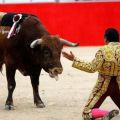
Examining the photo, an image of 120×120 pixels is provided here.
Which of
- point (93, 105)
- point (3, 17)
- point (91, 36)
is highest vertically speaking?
point (3, 17)

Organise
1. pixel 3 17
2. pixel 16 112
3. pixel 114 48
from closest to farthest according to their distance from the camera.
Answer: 1. pixel 114 48
2. pixel 16 112
3. pixel 3 17

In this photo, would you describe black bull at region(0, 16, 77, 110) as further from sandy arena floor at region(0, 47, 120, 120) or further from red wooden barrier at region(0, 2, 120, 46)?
red wooden barrier at region(0, 2, 120, 46)

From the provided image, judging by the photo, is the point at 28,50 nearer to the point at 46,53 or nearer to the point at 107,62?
the point at 46,53

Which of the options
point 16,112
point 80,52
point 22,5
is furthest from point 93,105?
point 22,5

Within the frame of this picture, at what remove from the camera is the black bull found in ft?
27.6

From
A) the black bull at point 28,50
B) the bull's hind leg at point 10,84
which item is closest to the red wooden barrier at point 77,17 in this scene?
the black bull at point 28,50

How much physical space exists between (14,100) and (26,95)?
18.9 inches

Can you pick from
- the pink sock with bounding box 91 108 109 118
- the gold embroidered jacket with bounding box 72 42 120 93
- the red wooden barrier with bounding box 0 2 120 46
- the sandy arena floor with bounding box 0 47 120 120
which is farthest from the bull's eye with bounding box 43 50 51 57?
the red wooden barrier with bounding box 0 2 120 46

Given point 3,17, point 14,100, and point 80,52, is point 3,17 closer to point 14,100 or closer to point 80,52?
point 14,100

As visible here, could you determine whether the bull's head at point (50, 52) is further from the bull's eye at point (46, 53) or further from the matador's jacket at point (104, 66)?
the matador's jacket at point (104, 66)

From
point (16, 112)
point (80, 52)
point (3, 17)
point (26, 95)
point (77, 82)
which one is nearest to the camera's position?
point (16, 112)

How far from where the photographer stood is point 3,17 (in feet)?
30.0

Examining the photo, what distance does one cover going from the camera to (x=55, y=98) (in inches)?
374

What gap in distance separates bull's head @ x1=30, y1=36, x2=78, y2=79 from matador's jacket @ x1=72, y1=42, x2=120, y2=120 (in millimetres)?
1004
